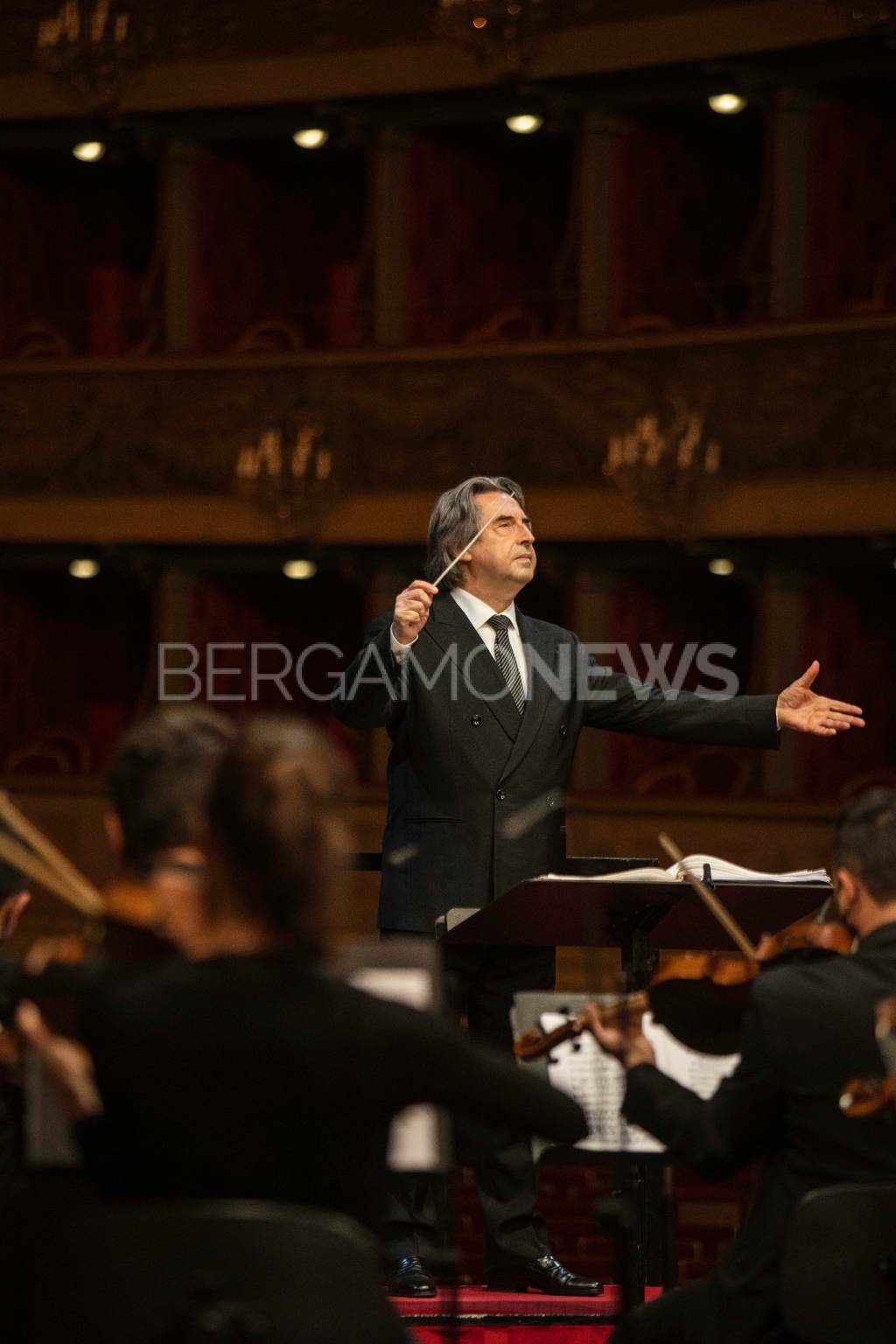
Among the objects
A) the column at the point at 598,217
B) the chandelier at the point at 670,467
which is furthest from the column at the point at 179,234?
the chandelier at the point at 670,467

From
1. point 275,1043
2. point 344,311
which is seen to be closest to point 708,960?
point 275,1043

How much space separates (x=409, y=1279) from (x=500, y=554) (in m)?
1.46

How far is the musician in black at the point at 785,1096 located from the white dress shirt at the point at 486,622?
67.1 inches

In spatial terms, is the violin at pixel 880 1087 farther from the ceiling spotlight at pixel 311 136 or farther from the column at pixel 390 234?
the ceiling spotlight at pixel 311 136

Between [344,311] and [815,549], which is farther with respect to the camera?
[344,311]

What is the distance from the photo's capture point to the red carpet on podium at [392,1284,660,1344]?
11.4 ft

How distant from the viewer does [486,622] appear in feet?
13.6

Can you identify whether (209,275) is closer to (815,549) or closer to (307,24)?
(307,24)

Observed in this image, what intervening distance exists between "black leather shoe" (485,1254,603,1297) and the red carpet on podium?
0.23ft

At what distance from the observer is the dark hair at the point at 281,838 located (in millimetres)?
1854

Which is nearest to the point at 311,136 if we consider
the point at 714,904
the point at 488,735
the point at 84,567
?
the point at 84,567

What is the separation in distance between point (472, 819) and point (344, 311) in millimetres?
8026

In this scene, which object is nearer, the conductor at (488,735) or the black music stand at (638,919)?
the black music stand at (638,919)

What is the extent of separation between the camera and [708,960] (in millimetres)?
2645
